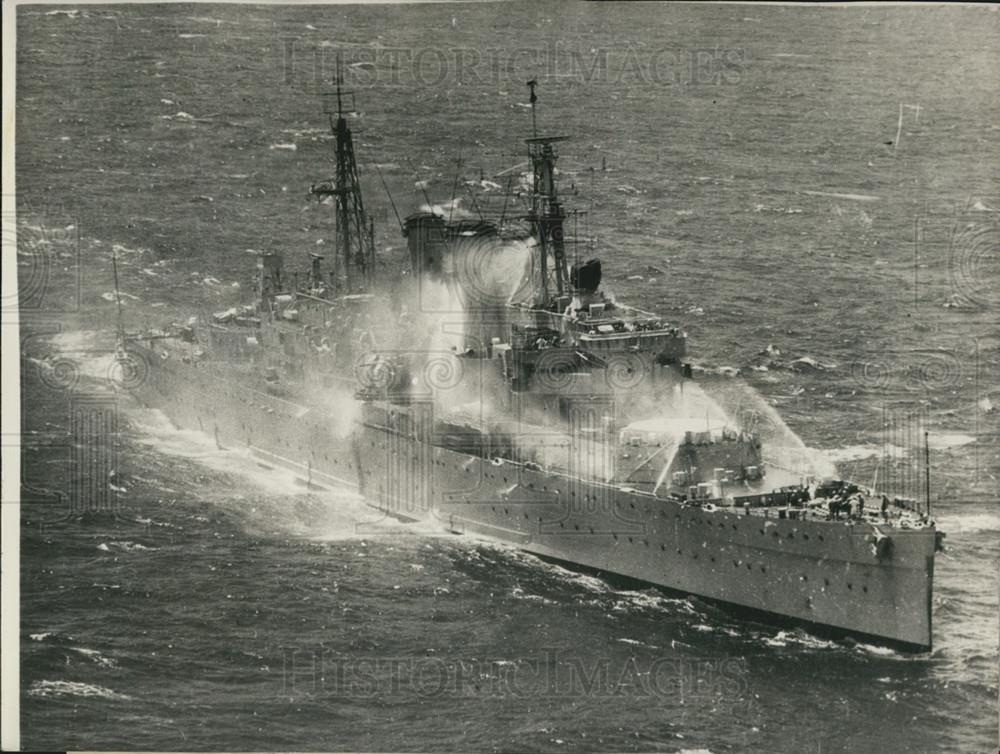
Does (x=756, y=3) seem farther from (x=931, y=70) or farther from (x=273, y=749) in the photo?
(x=273, y=749)

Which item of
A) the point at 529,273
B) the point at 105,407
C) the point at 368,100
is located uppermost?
the point at 368,100

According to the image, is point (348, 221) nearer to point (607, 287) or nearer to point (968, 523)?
point (607, 287)

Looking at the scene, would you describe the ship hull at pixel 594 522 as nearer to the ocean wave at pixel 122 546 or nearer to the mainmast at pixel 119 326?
the mainmast at pixel 119 326

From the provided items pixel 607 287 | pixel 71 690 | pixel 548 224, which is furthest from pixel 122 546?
pixel 607 287

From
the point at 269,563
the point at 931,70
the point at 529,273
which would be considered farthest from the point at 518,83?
the point at 269,563

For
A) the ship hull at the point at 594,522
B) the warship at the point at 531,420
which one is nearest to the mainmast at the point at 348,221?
the warship at the point at 531,420

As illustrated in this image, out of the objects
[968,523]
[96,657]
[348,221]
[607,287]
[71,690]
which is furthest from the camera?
[348,221]
